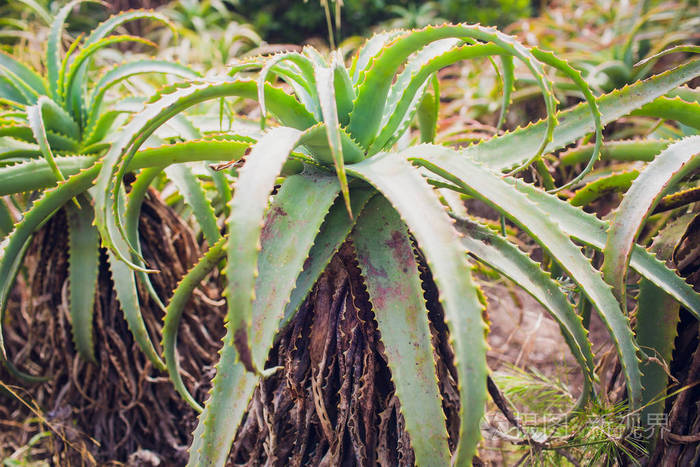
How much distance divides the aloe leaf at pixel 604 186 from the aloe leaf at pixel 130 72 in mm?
852

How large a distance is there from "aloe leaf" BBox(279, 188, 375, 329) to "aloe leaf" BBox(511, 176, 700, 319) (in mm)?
247

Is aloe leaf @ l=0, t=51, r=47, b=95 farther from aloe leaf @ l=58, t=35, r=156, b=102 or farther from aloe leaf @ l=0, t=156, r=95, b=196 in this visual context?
aloe leaf @ l=0, t=156, r=95, b=196

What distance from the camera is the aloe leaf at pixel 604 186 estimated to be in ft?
3.16

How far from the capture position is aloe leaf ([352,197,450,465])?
0.68 m

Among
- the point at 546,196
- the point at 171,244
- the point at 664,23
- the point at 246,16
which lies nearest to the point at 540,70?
the point at 546,196

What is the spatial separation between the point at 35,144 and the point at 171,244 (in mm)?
366

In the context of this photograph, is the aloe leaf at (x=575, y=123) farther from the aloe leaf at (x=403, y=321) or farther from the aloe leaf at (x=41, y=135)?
the aloe leaf at (x=41, y=135)

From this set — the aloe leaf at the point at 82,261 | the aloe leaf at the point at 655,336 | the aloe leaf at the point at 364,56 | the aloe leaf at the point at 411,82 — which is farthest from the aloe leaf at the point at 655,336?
the aloe leaf at the point at 82,261

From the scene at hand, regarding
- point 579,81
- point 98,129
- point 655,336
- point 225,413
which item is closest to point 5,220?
point 98,129

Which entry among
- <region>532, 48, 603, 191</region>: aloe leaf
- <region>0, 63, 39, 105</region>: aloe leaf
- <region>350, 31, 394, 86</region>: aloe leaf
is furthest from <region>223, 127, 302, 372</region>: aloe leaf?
<region>0, 63, 39, 105</region>: aloe leaf

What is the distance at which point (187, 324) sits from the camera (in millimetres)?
1331

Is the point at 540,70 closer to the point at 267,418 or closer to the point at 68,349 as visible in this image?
the point at 267,418

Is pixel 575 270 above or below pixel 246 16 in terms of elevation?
below

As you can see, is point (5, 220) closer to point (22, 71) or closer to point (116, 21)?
point (22, 71)
